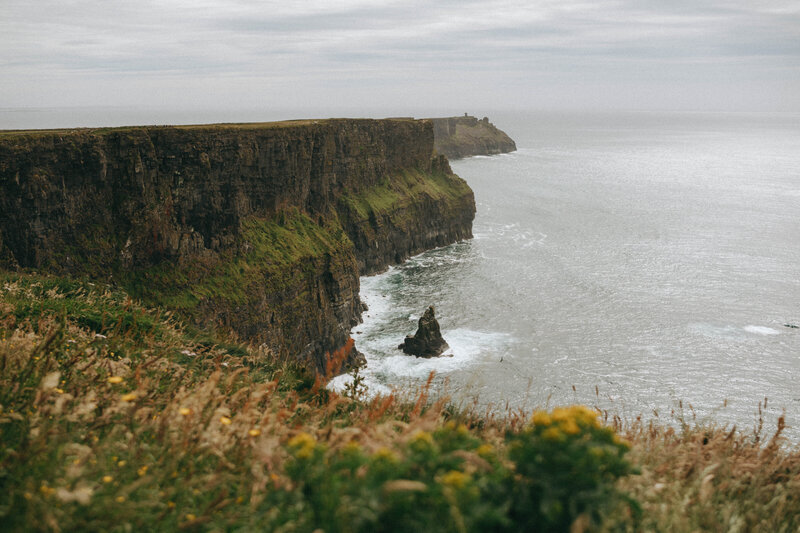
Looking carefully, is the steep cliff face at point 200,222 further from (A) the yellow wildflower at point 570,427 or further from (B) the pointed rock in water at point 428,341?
(A) the yellow wildflower at point 570,427

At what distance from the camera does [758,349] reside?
56.2 meters

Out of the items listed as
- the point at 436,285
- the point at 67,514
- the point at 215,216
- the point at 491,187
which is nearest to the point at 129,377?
the point at 67,514

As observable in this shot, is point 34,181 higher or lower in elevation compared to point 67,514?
higher

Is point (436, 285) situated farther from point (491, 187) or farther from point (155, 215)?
point (491, 187)

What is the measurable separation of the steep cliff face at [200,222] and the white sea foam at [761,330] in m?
44.7

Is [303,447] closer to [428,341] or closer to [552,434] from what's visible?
[552,434]

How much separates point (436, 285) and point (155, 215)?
4223 centimetres

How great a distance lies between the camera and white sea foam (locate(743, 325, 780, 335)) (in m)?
60.3

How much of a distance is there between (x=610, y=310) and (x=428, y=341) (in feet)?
86.2

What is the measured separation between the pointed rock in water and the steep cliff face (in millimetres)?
8567

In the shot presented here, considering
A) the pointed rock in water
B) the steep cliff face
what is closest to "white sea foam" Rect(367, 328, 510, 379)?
the pointed rock in water

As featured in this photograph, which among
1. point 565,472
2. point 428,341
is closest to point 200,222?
point 428,341

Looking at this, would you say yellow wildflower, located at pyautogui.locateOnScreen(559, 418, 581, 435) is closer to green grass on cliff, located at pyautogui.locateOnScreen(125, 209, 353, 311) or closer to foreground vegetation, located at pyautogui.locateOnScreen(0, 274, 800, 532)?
foreground vegetation, located at pyautogui.locateOnScreen(0, 274, 800, 532)

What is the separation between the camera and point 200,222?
47250 mm
